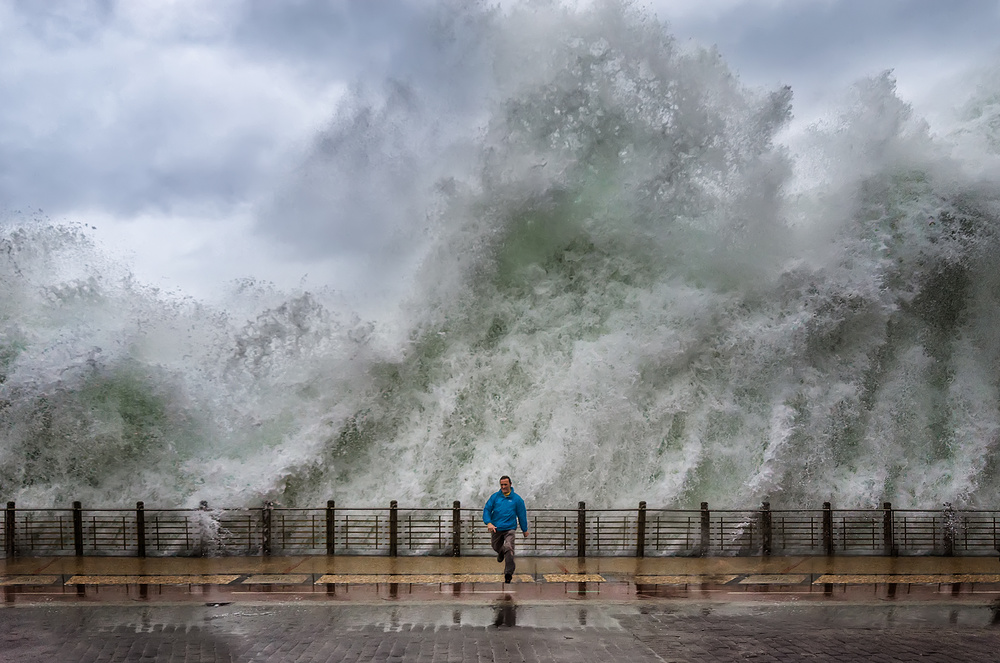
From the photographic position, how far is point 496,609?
8484 mm

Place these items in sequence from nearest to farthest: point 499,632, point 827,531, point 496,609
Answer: point 499,632
point 496,609
point 827,531

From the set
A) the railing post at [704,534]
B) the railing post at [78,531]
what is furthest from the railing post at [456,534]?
the railing post at [78,531]

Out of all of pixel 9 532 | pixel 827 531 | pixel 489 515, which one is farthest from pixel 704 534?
pixel 9 532

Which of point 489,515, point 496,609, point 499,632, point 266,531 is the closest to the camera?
point 499,632

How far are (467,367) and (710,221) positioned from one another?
6.28 m

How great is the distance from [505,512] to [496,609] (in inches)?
51.9

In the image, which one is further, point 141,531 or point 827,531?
point 827,531

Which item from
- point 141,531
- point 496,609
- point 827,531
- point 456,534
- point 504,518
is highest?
point 504,518

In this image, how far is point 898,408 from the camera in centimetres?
1480

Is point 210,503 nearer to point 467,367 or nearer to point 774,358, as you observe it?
point 467,367

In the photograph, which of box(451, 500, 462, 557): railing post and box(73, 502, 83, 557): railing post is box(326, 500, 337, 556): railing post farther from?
box(73, 502, 83, 557): railing post

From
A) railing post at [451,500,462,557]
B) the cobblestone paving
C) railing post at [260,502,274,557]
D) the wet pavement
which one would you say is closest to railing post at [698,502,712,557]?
the wet pavement

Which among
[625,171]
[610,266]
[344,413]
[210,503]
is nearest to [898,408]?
[610,266]

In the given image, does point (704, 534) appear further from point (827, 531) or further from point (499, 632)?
point (499, 632)
